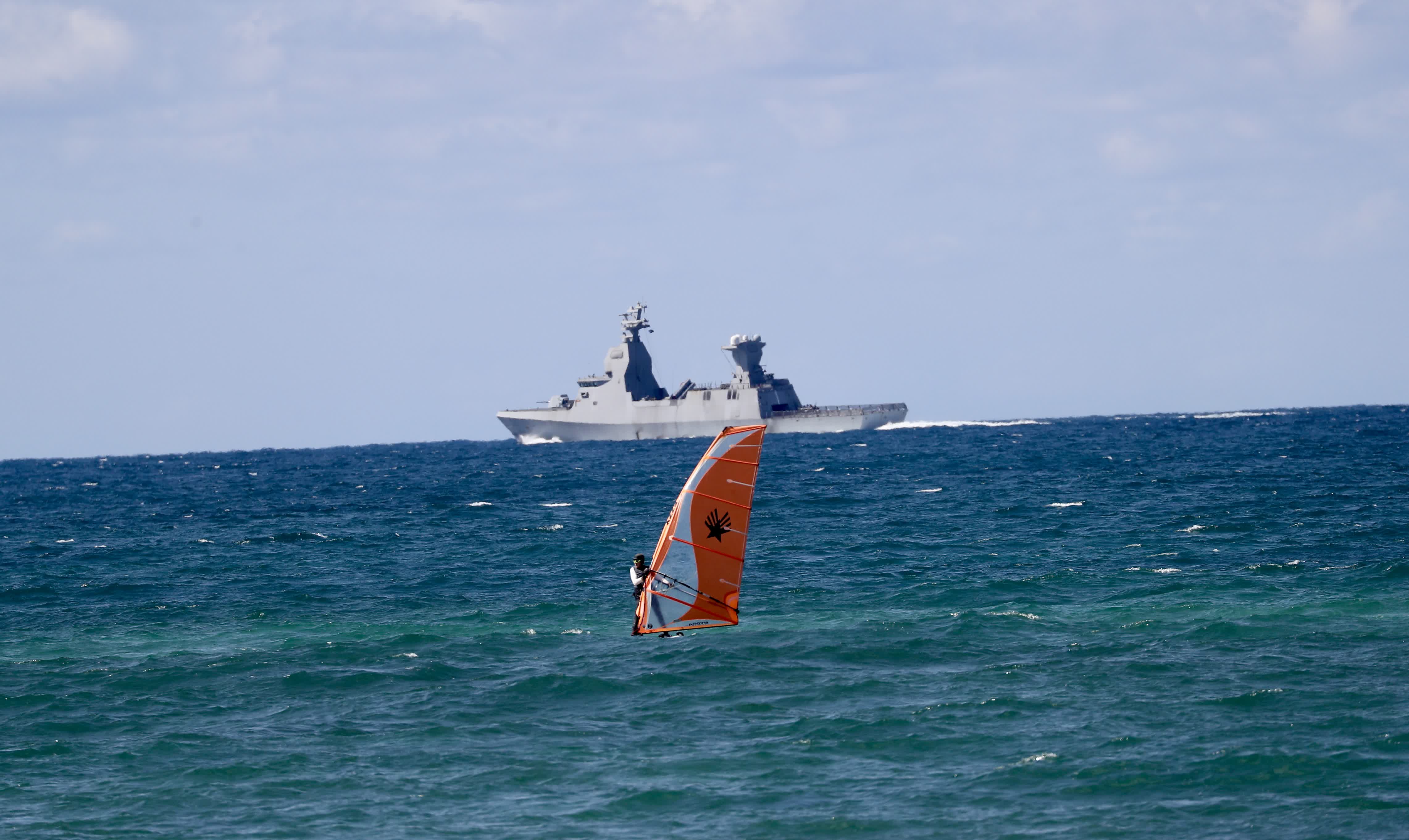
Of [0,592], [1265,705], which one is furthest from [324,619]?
[1265,705]

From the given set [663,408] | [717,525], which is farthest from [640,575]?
[663,408]

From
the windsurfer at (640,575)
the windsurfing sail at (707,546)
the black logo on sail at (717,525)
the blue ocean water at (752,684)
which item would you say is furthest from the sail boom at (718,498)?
the blue ocean water at (752,684)

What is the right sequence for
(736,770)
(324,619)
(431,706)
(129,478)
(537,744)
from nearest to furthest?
1. (736,770)
2. (537,744)
3. (431,706)
4. (324,619)
5. (129,478)

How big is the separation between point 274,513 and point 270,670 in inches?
1537

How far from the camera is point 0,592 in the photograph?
3509cm

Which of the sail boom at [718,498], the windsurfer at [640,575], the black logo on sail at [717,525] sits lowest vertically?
the windsurfer at [640,575]

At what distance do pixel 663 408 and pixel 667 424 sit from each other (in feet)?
5.90

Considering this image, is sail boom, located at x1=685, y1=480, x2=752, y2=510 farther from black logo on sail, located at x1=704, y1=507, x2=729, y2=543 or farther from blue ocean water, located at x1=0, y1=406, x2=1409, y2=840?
blue ocean water, located at x1=0, y1=406, x2=1409, y2=840

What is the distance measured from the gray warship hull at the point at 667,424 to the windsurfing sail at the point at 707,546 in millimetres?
106362

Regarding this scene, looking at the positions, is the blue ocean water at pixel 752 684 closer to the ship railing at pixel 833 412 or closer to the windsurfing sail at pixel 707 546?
the windsurfing sail at pixel 707 546

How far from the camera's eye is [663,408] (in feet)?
431

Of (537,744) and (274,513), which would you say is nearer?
(537,744)

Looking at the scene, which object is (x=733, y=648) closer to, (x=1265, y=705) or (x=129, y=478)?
(x=1265, y=705)

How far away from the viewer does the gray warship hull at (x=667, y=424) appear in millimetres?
132125
